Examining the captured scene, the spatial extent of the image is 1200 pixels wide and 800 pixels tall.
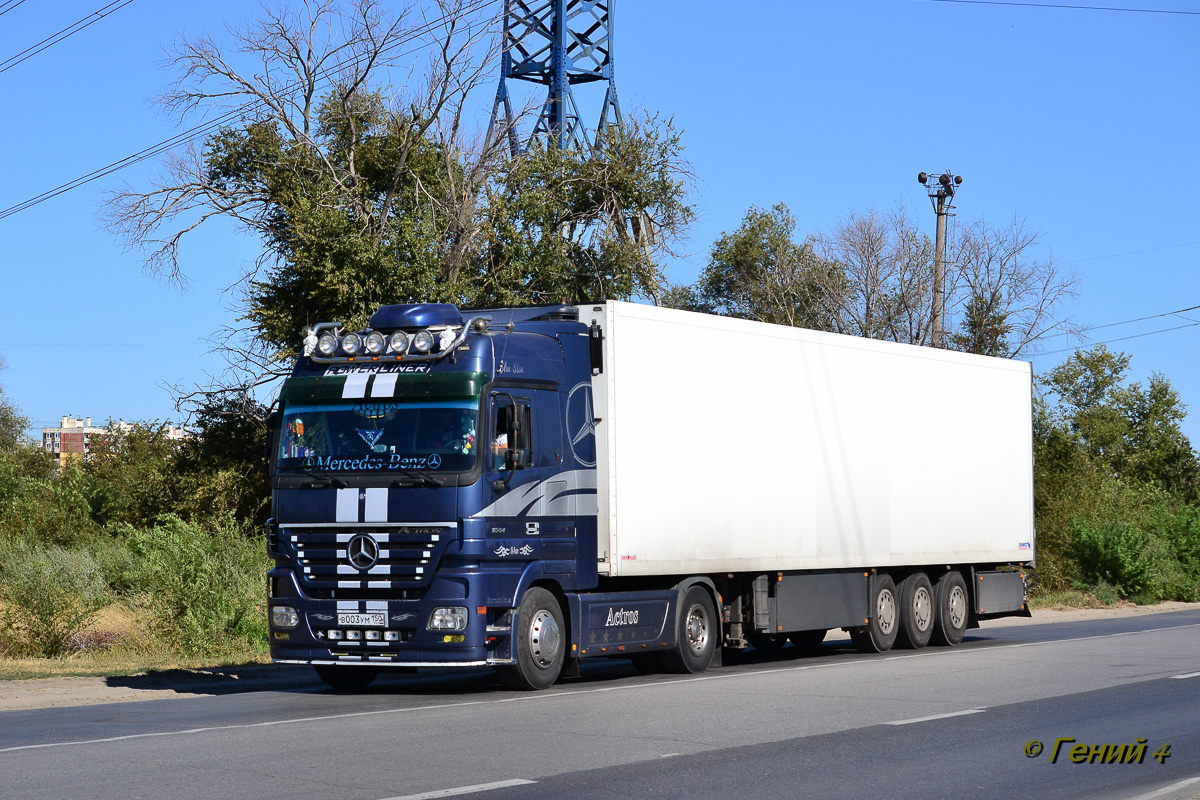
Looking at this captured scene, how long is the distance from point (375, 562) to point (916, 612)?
A: 950cm

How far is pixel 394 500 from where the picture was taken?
1277 centimetres

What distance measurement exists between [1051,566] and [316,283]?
2230 cm

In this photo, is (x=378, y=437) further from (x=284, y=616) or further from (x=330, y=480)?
(x=284, y=616)

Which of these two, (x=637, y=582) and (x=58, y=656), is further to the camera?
(x=58, y=656)

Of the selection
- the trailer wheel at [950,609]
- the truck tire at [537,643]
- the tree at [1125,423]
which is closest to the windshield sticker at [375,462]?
the truck tire at [537,643]

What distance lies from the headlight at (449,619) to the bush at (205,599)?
6.53m

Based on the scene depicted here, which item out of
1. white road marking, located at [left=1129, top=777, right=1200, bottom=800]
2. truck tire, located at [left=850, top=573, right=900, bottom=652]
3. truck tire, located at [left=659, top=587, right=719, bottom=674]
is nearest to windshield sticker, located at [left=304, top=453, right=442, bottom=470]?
truck tire, located at [left=659, top=587, right=719, bottom=674]

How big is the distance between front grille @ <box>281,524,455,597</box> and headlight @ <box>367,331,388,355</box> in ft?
6.09

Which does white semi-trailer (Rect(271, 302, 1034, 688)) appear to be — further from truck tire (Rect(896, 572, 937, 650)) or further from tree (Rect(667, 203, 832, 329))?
tree (Rect(667, 203, 832, 329))

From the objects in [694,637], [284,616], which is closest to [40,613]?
[284,616]

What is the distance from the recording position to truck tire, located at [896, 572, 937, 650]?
1909cm

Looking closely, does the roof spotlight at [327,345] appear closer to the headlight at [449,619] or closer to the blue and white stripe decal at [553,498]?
the blue and white stripe decal at [553,498]

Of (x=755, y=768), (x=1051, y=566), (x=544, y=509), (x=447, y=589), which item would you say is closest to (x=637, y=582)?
(x=544, y=509)

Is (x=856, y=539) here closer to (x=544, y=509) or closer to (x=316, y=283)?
(x=544, y=509)
